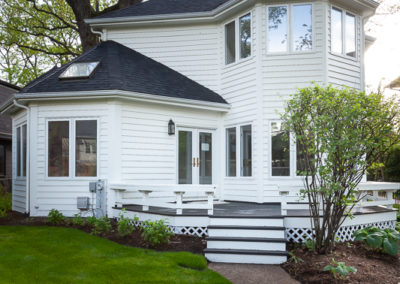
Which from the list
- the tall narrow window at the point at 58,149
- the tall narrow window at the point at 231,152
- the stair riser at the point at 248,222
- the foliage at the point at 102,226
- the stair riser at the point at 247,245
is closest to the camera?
the stair riser at the point at 247,245

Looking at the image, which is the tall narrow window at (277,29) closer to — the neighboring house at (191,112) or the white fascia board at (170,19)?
the neighboring house at (191,112)

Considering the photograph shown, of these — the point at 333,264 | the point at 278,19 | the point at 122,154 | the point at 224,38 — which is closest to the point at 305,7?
the point at 278,19

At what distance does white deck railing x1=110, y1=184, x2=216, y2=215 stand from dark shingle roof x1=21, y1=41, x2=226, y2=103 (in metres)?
2.48

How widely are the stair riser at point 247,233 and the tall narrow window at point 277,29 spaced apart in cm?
531

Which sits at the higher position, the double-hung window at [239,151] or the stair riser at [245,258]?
the double-hung window at [239,151]

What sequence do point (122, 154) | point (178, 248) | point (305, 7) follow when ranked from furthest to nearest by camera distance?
point (305, 7) < point (122, 154) < point (178, 248)

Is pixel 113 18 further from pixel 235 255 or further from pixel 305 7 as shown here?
pixel 235 255

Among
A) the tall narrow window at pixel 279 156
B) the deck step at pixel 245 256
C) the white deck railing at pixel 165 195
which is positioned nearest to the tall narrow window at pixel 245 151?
the tall narrow window at pixel 279 156

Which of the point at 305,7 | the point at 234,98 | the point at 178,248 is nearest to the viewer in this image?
the point at 178,248

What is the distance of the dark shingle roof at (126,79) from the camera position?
8.99m

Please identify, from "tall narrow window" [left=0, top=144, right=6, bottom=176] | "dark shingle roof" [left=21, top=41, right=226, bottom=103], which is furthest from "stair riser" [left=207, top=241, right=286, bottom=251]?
"tall narrow window" [left=0, top=144, right=6, bottom=176]

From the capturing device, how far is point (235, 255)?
18.9 feet

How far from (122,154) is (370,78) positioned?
18232 millimetres

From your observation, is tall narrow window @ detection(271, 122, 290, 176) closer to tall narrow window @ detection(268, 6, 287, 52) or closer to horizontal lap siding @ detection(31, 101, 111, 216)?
tall narrow window @ detection(268, 6, 287, 52)
